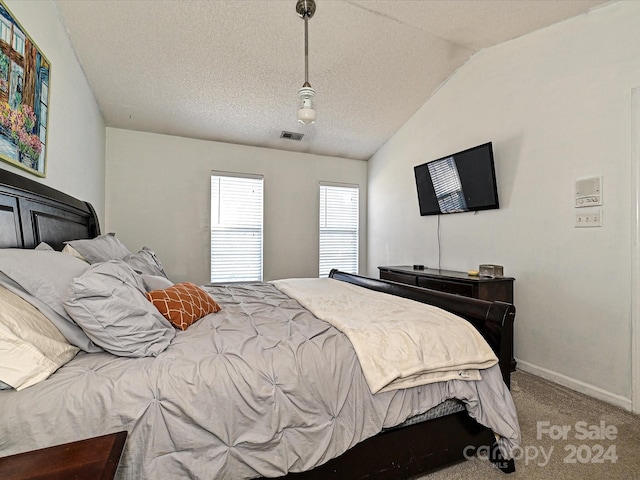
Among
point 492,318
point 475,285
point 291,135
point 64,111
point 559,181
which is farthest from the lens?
point 291,135

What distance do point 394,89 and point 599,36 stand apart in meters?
1.77

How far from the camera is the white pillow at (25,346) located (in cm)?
95

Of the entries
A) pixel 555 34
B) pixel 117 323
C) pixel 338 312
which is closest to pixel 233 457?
pixel 117 323

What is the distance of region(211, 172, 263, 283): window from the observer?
424cm

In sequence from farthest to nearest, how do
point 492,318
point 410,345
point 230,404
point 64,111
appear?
point 64,111 → point 492,318 → point 410,345 → point 230,404

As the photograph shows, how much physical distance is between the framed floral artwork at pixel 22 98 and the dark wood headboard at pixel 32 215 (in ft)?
0.44

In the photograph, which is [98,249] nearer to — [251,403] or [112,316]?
[112,316]

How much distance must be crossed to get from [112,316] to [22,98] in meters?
1.41

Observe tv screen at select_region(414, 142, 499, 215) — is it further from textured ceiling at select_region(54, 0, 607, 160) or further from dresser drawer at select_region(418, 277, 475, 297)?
textured ceiling at select_region(54, 0, 607, 160)

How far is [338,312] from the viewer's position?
5.73 feet

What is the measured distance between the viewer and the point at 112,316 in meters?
1.17

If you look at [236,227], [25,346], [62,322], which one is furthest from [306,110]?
[236,227]

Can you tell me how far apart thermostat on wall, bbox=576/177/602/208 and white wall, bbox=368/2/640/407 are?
47 millimetres

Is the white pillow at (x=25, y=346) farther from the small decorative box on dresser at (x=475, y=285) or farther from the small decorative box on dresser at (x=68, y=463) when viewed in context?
the small decorative box on dresser at (x=475, y=285)
